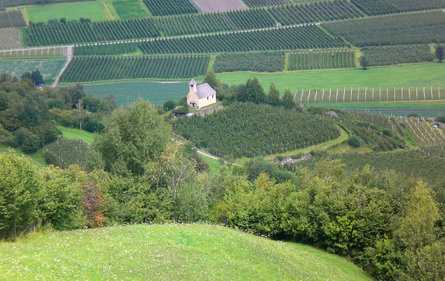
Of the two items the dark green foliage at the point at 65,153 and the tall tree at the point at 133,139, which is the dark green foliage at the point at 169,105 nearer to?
the dark green foliage at the point at 65,153

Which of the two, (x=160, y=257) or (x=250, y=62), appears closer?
(x=160, y=257)

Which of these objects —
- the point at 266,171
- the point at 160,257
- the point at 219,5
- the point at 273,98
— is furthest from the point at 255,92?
the point at 160,257

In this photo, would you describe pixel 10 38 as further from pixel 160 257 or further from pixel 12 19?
pixel 160 257

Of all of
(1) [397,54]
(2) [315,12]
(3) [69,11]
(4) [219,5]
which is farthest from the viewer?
(4) [219,5]

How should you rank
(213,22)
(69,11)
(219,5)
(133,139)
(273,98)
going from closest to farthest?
(133,139) → (273,98) → (213,22) → (69,11) → (219,5)

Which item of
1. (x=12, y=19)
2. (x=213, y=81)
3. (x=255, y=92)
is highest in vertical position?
(x=213, y=81)

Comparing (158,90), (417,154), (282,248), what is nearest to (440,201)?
(282,248)

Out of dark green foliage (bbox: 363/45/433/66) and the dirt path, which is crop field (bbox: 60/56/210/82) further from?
dark green foliage (bbox: 363/45/433/66)

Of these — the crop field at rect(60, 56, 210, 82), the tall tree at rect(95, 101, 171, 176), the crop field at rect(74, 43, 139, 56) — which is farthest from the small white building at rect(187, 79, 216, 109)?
the crop field at rect(74, 43, 139, 56)

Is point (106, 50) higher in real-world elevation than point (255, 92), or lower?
lower
